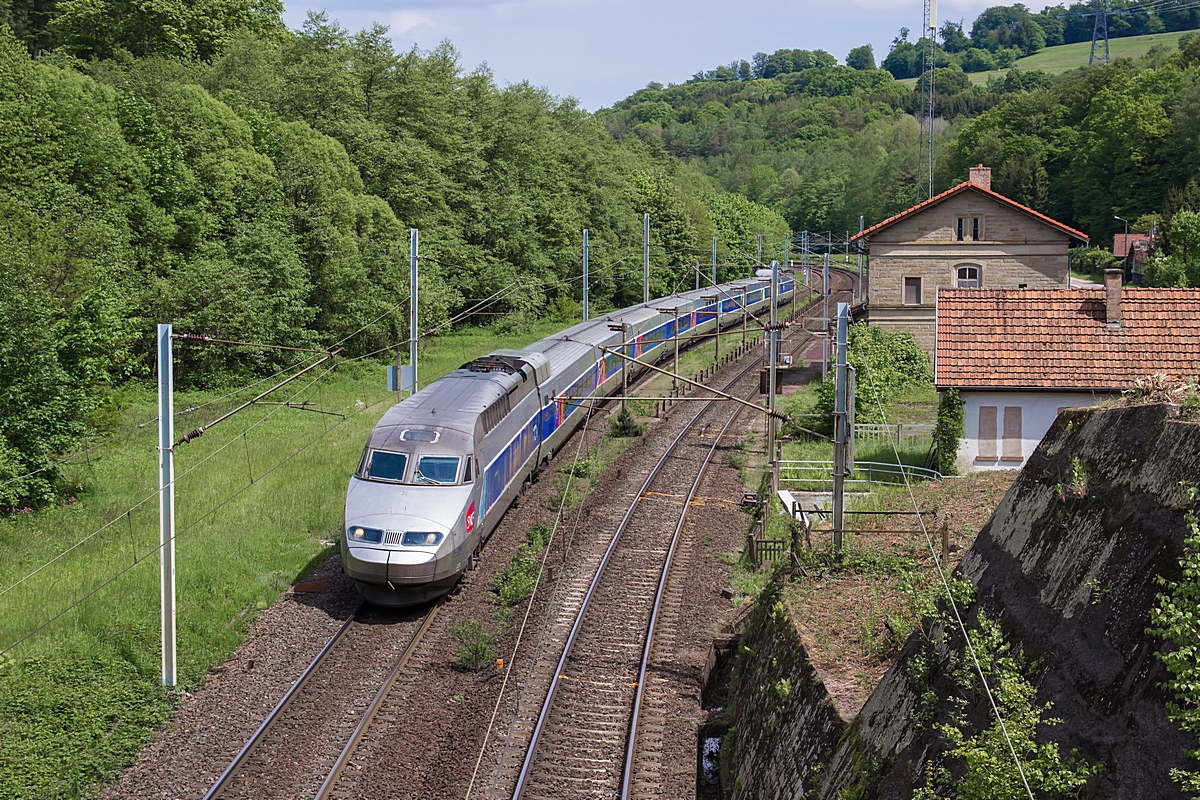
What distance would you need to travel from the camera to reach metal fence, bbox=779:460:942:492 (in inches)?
1007

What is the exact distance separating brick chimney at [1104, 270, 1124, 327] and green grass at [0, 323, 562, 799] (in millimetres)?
18833

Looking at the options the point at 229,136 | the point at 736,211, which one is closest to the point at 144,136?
the point at 229,136

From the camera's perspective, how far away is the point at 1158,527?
693 centimetres

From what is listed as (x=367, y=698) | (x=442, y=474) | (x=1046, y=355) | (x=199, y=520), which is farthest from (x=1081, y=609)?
(x=1046, y=355)

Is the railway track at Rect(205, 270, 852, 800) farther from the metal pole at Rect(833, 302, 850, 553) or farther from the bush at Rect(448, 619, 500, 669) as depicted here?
the metal pole at Rect(833, 302, 850, 553)

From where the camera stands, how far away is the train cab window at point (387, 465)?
18016mm

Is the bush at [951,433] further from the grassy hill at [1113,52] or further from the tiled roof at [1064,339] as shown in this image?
the grassy hill at [1113,52]

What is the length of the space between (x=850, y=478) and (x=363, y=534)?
13240 mm

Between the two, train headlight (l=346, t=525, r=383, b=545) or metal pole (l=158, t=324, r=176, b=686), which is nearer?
metal pole (l=158, t=324, r=176, b=686)

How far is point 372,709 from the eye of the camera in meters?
14.1

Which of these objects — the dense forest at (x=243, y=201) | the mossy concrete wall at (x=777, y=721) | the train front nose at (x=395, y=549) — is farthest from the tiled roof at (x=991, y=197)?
the mossy concrete wall at (x=777, y=721)

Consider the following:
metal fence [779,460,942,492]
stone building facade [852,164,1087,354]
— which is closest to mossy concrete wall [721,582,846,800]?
metal fence [779,460,942,492]

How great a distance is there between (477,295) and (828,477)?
102 ft

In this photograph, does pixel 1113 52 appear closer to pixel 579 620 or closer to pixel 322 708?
pixel 579 620
